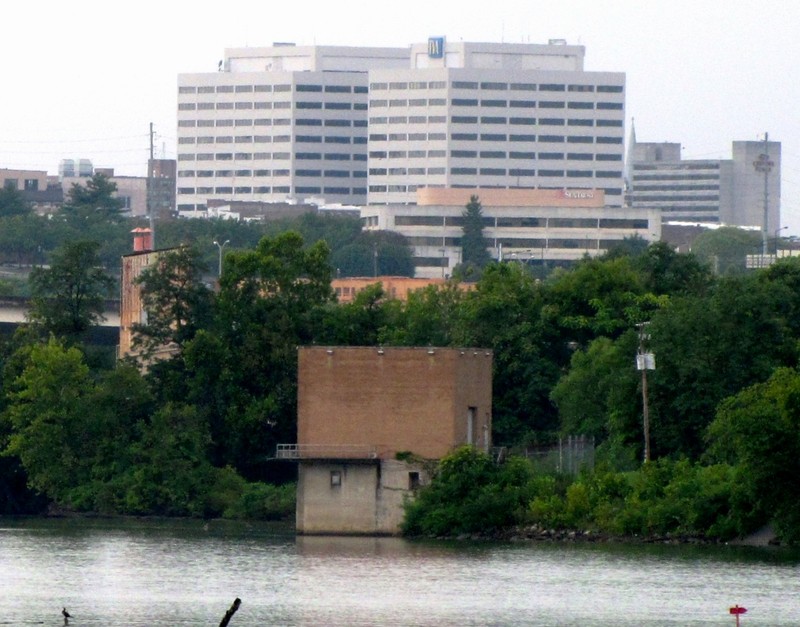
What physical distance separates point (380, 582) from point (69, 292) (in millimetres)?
46813

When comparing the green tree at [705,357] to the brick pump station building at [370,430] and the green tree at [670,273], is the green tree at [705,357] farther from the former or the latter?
the green tree at [670,273]

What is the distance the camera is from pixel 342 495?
81.5m

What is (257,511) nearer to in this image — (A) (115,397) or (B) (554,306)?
(A) (115,397)

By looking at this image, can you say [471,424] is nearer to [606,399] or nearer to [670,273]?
[606,399]

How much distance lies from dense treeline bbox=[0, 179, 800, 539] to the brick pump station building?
1484 mm

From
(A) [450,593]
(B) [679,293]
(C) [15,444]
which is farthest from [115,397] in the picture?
(A) [450,593]

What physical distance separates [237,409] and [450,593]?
3993 cm

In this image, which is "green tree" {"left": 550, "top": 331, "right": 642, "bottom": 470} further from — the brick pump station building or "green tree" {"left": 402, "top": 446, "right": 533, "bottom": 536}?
the brick pump station building

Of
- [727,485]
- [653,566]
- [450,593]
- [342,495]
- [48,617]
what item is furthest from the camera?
[342,495]

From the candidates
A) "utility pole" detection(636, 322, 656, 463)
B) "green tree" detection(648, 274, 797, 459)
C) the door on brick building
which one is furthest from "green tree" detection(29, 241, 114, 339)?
"green tree" detection(648, 274, 797, 459)

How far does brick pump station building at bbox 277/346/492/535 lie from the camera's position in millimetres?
81000

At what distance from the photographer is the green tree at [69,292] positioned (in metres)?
103

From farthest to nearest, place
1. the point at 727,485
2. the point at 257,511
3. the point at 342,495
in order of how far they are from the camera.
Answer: the point at 257,511 → the point at 342,495 → the point at 727,485

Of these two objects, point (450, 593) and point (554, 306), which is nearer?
point (450, 593)
